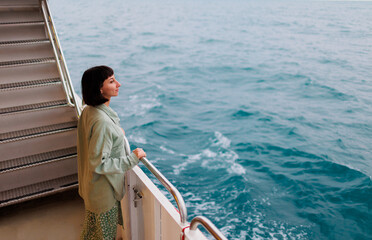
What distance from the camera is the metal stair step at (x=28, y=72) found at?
11.3ft

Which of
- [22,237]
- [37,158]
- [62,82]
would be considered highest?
[62,82]

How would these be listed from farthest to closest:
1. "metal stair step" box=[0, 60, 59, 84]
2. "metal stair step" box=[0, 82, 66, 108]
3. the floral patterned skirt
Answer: "metal stair step" box=[0, 60, 59, 84] < "metal stair step" box=[0, 82, 66, 108] < the floral patterned skirt

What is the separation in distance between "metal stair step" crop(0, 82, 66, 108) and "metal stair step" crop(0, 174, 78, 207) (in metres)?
0.87

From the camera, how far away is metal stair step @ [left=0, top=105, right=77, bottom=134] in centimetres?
317

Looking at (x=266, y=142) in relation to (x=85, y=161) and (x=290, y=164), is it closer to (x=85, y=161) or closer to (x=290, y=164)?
(x=290, y=164)

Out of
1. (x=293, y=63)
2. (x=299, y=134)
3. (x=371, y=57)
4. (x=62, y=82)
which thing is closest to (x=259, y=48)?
(x=293, y=63)

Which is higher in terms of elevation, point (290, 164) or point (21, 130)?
point (21, 130)

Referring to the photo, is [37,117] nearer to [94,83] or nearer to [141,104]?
[94,83]

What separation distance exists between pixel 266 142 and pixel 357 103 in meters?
4.47

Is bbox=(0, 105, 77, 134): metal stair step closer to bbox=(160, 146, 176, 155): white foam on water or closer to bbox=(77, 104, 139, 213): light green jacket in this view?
bbox=(77, 104, 139, 213): light green jacket

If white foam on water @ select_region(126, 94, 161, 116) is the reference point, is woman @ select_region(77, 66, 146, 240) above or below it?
above

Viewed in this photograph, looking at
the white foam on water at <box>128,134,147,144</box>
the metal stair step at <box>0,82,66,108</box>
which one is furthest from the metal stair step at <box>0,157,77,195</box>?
the white foam on water at <box>128,134,147,144</box>

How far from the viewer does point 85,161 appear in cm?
175

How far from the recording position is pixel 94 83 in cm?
157
